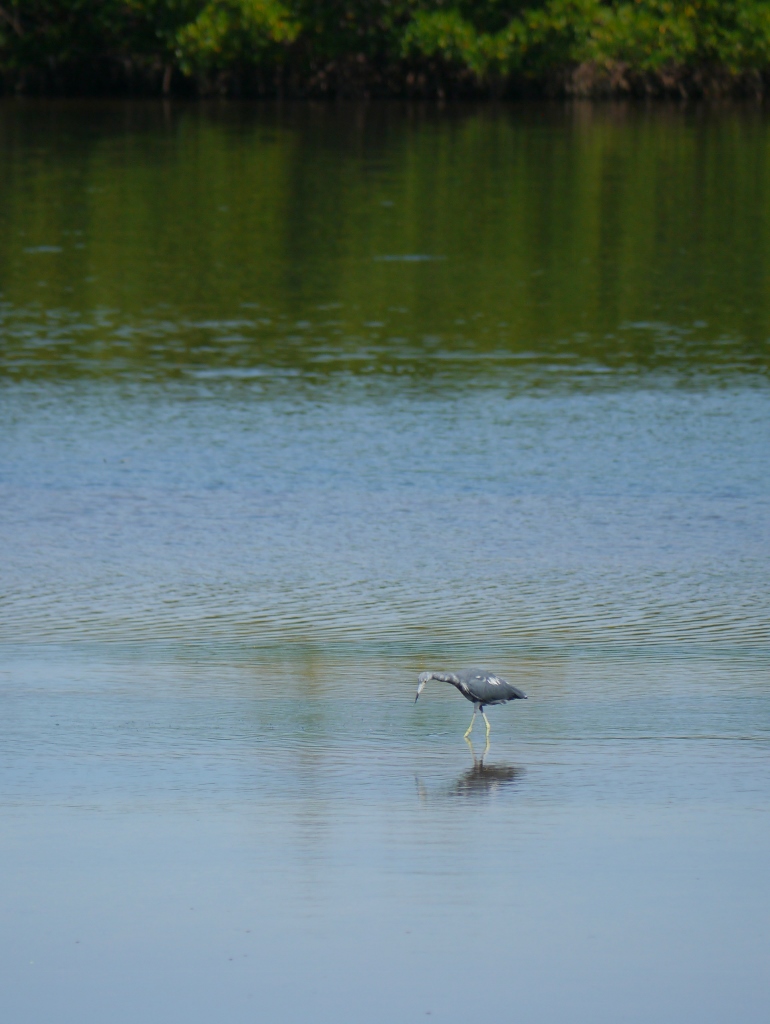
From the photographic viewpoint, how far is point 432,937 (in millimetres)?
4129

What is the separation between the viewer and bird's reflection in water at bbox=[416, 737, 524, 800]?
5.04 metres

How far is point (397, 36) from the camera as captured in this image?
149 feet

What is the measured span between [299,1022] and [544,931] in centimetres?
66

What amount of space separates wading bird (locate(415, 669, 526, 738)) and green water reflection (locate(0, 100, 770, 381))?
21.7 feet

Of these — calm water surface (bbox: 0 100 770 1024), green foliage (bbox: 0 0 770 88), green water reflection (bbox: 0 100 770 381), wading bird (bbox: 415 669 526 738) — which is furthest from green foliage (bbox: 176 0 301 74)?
wading bird (bbox: 415 669 526 738)

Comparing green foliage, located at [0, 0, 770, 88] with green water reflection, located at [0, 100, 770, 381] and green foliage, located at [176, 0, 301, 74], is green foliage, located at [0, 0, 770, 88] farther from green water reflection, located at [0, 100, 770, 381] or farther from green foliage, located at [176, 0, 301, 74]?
green water reflection, located at [0, 100, 770, 381]

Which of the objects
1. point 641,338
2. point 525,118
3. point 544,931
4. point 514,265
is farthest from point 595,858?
point 525,118

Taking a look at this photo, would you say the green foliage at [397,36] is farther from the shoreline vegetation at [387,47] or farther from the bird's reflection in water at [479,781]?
the bird's reflection in water at [479,781]

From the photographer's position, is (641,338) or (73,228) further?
(73,228)

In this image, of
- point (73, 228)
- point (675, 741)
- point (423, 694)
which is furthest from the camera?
point (73, 228)

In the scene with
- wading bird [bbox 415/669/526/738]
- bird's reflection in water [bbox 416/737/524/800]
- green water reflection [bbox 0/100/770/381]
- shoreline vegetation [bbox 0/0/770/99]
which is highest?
shoreline vegetation [bbox 0/0/770/99]

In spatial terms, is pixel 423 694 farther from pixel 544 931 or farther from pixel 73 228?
pixel 73 228

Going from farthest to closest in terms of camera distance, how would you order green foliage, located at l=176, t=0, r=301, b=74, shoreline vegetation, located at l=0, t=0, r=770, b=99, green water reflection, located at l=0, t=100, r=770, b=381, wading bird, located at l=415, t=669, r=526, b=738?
green foliage, located at l=176, t=0, r=301, b=74, shoreline vegetation, located at l=0, t=0, r=770, b=99, green water reflection, located at l=0, t=100, r=770, b=381, wading bird, located at l=415, t=669, r=526, b=738

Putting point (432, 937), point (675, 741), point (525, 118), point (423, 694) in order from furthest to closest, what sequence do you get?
point (525, 118) < point (423, 694) < point (675, 741) < point (432, 937)
